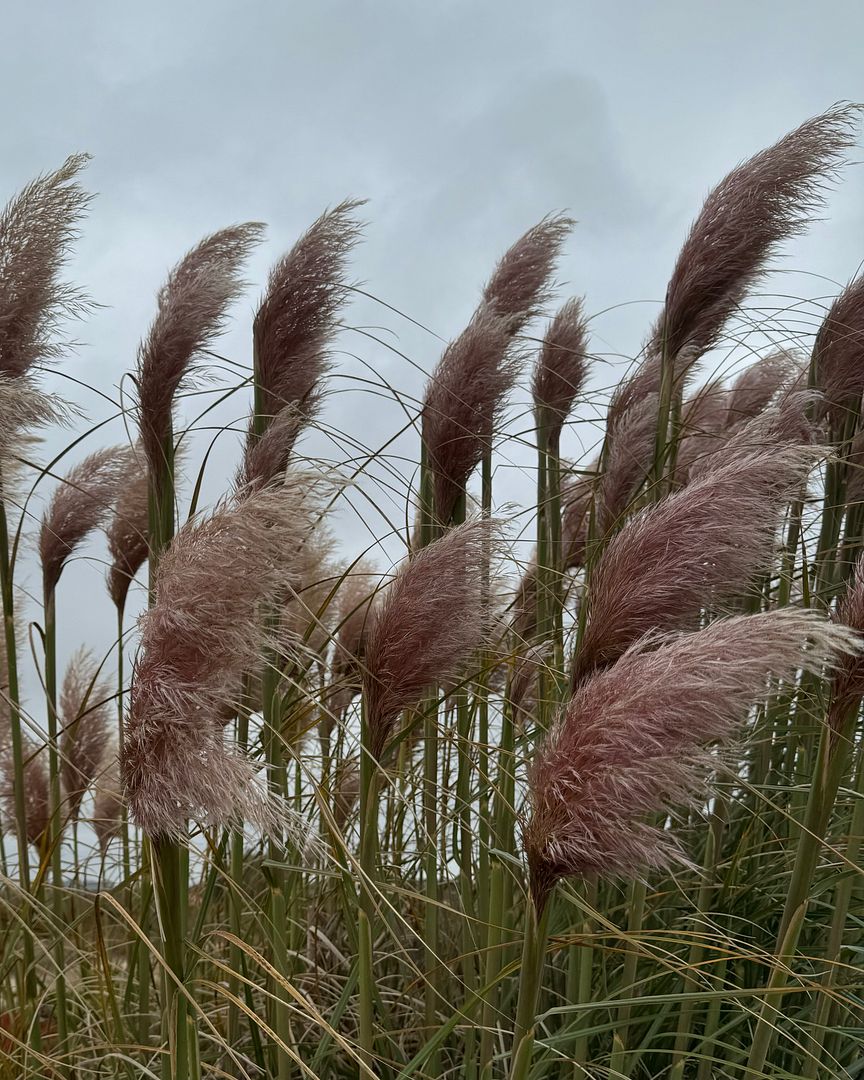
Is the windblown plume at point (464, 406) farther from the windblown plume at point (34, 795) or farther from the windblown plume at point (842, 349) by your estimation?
the windblown plume at point (34, 795)

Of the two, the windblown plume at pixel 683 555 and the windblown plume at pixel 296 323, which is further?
the windblown plume at pixel 296 323

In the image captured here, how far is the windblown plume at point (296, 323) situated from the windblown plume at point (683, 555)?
1.04 meters

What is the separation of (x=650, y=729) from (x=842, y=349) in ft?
5.18

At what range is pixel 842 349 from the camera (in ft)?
8.28

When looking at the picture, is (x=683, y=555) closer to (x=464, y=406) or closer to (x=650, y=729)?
(x=650, y=729)

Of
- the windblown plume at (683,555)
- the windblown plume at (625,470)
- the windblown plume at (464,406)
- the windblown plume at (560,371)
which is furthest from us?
the windblown plume at (560,371)

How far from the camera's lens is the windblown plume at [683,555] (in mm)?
1564

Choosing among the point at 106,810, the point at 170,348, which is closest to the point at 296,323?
the point at 170,348

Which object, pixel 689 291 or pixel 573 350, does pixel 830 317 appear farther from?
pixel 573 350

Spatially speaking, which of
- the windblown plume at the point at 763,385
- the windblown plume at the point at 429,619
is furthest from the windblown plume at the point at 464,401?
the windblown plume at the point at 763,385

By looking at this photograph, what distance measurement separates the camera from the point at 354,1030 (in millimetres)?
2953

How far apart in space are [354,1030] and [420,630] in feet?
5.33

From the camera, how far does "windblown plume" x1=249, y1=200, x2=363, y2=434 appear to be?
2.43m

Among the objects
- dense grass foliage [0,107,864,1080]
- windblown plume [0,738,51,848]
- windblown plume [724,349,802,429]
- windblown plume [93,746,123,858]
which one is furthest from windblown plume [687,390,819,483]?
windblown plume [0,738,51,848]
